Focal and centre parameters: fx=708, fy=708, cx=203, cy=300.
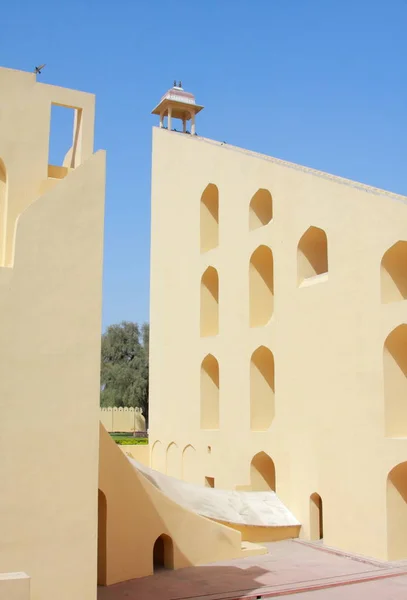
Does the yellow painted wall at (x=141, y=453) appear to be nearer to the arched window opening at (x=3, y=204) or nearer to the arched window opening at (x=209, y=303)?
the arched window opening at (x=209, y=303)

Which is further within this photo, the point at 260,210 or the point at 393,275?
the point at 260,210

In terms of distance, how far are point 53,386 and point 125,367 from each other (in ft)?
81.8

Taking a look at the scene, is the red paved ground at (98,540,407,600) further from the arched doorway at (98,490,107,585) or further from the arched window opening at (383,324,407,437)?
the arched window opening at (383,324,407,437)

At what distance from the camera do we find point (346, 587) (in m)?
9.16

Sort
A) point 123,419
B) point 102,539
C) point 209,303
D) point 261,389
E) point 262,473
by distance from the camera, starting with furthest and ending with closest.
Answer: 1. point 123,419
2. point 209,303
3. point 261,389
4. point 262,473
5. point 102,539

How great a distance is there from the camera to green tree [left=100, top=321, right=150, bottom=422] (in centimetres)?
3078

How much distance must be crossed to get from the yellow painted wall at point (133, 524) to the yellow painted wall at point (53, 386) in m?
2.31

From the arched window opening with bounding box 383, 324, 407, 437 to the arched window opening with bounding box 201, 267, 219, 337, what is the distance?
6022mm

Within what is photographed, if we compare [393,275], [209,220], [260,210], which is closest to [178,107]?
[209,220]

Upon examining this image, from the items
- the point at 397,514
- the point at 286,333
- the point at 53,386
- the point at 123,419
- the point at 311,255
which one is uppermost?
the point at 311,255

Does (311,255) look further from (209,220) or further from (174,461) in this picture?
(174,461)

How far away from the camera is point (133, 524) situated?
9375 mm

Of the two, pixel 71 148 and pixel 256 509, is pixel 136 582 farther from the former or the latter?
pixel 71 148

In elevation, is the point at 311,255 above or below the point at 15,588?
above
